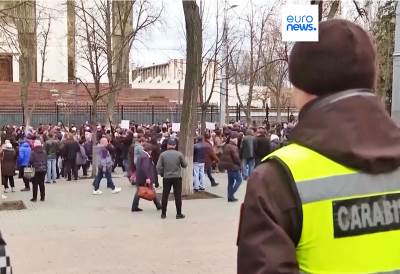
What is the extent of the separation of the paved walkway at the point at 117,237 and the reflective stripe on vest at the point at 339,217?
247 inches

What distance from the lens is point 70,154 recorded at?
19.7 metres

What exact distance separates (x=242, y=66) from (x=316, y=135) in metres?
41.7

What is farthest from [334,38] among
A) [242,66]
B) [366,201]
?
[242,66]

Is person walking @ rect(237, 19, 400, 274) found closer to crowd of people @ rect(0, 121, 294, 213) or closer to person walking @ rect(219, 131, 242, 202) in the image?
crowd of people @ rect(0, 121, 294, 213)

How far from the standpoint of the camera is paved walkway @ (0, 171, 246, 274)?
27.1ft

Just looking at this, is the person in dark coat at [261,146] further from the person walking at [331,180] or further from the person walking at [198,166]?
the person walking at [331,180]

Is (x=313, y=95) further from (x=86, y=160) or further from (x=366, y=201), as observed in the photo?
(x=86, y=160)

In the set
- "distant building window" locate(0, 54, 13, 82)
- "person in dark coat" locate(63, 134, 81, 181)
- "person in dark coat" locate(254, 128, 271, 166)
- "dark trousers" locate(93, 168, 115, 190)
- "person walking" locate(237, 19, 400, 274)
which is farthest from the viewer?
"distant building window" locate(0, 54, 13, 82)

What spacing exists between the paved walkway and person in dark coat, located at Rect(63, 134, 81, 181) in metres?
4.14

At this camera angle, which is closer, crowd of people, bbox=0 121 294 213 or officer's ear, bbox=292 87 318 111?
officer's ear, bbox=292 87 318 111

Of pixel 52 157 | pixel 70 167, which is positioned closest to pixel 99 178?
pixel 52 157

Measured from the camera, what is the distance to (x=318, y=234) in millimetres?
1723

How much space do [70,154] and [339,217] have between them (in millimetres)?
18557

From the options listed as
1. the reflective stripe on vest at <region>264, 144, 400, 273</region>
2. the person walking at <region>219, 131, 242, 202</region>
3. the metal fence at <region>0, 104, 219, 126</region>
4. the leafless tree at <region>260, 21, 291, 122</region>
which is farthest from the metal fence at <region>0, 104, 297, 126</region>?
the reflective stripe on vest at <region>264, 144, 400, 273</region>
